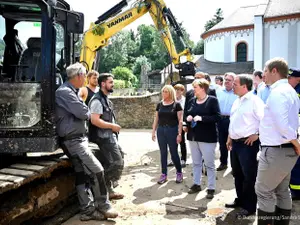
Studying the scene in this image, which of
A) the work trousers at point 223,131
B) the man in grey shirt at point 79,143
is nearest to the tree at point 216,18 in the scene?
the work trousers at point 223,131

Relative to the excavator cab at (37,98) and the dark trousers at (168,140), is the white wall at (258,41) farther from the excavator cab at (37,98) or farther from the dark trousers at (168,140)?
the excavator cab at (37,98)

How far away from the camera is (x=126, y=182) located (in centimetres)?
624

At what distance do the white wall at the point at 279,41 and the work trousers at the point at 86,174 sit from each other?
1115 inches

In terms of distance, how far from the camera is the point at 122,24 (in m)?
8.49

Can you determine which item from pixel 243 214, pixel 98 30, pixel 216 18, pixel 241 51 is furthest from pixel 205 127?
pixel 216 18

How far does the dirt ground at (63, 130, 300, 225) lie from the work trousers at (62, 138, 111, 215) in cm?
23

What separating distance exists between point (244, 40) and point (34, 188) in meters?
32.3

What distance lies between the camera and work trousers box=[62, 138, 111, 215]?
160 inches

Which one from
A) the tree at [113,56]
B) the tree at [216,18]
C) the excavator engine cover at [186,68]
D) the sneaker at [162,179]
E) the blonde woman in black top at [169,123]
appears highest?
the tree at [216,18]

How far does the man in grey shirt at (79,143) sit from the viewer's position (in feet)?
12.8

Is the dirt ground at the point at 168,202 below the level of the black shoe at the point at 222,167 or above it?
below

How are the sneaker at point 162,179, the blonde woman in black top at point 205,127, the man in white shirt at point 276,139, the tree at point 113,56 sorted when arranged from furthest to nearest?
the tree at point 113,56 < the sneaker at point 162,179 < the blonde woman in black top at point 205,127 < the man in white shirt at point 276,139

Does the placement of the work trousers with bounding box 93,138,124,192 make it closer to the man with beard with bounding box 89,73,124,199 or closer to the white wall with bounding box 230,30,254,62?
the man with beard with bounding box 89,73,124,199

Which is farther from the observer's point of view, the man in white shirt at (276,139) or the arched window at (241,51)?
the arched window at (241,51)
